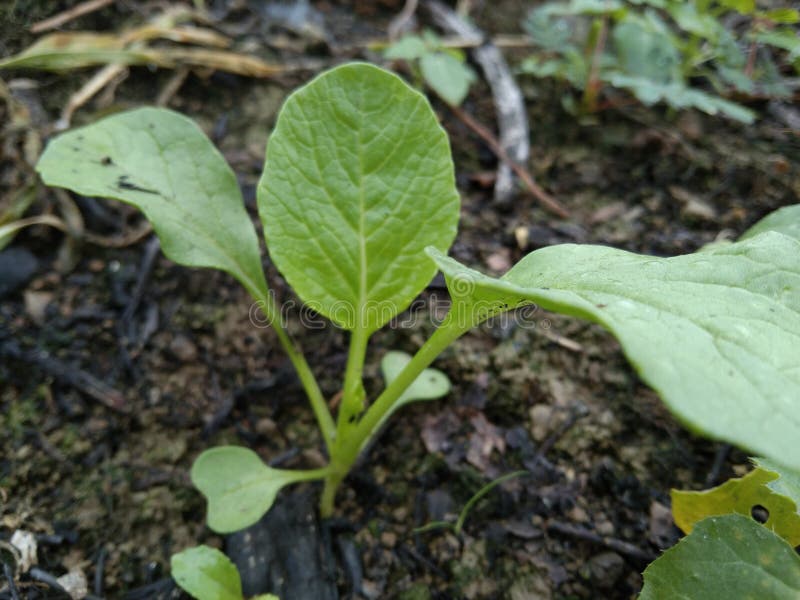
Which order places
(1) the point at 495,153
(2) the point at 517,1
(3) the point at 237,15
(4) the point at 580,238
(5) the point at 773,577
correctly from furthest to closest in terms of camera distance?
(2) the point at 517,1 < (3) the point at 237,15 < (1) the point at 495,153 < (4) the point at 580,238 < (5) the point at 773,577

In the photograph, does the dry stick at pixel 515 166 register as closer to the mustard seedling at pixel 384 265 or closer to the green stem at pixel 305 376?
the mustard seedling at pixel 384 265

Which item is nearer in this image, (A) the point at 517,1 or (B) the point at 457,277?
(B) the point at 457,277

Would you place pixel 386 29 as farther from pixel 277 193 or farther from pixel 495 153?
pixel 277 193

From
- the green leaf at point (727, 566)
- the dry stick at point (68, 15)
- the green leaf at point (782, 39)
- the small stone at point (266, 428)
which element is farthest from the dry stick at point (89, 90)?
the green leaf at point (782, 39)

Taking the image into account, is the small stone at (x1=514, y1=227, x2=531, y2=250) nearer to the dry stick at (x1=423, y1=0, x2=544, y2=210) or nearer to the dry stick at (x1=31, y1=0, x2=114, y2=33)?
the dry stick at (x1=423, y1=0, x2=544, y2=210)

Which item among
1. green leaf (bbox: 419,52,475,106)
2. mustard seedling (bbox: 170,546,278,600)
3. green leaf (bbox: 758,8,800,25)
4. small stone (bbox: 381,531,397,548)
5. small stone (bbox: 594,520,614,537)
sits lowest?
small stone (bbox: 381,531,397,548)

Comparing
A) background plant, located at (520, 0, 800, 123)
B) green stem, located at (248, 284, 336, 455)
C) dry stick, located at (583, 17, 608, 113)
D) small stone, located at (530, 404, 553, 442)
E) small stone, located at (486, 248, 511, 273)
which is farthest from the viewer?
dry stick, located at (583, 17, 608, 113)

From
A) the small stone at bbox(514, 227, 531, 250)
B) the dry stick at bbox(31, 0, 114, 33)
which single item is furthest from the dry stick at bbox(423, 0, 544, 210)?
the dry stick at bbox(31, 0, 114, 33)

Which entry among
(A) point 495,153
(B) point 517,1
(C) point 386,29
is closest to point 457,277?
(A) point 495,153
